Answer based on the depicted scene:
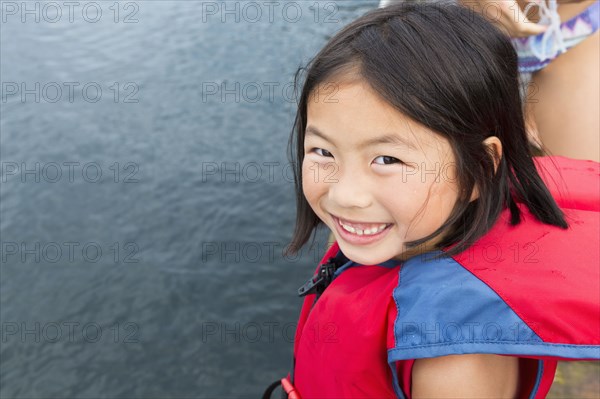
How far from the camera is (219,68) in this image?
366cm

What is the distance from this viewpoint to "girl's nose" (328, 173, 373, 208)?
4.44 ft

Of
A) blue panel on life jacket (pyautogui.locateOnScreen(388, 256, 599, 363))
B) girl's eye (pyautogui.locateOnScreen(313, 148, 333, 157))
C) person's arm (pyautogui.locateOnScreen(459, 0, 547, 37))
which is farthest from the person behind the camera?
person's arm (pyautogui.locateOnScreen(459, 0, 547, 37))

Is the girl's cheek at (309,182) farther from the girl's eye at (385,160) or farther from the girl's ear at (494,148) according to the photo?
the girl's ear at (494,148)

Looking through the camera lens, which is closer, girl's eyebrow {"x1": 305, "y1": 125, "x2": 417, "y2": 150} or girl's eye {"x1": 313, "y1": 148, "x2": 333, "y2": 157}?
girl's eyebrow {"x1": 305, "y1": 125, "x2": 417, "y2": 150}

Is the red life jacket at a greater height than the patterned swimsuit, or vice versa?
the patterned swimsuit

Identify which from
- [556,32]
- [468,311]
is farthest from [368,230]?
[556,32]

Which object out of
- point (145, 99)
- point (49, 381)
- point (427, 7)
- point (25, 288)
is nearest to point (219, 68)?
point (145, 99)

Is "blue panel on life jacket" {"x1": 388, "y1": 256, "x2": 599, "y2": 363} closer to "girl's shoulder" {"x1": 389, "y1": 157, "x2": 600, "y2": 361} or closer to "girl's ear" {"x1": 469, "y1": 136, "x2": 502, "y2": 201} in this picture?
"girl's shoulder" {"x1": 389, "y1": 157, "x2": 600, "y2": 361}

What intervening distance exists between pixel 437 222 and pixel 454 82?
272 mm

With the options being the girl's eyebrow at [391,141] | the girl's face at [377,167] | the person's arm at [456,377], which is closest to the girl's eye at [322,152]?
the girl's face at [377,167]

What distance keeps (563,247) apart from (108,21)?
10.4ft

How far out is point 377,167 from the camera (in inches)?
52.5

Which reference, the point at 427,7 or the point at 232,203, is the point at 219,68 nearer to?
the point at 232,203

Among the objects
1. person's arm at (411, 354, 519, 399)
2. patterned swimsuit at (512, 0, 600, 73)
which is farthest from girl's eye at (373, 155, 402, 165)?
patterned swimsuit at (512, 0, 600, 73)
